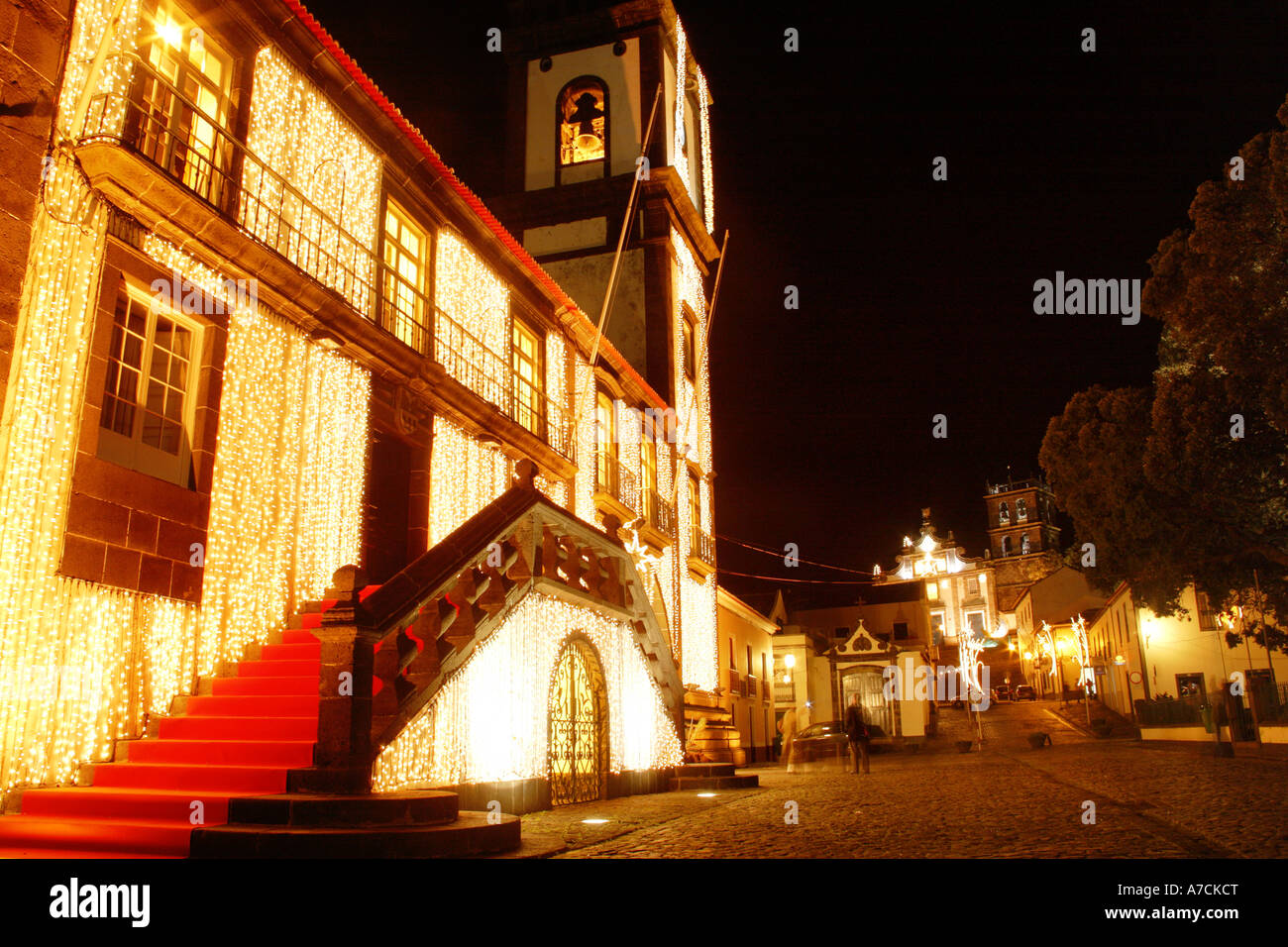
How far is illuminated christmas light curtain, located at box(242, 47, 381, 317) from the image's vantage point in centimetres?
1034

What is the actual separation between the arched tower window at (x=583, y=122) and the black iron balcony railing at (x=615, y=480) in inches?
361

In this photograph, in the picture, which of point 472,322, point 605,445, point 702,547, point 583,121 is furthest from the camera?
point 702,547

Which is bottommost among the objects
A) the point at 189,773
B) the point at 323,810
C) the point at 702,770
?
the point at 702,770

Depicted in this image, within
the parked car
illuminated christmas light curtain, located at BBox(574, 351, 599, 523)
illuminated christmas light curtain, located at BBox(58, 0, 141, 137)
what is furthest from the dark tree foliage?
illuminated christmas light curtain, located at BBox(58, 0, 141, 137)

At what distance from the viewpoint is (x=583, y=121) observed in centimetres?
2516

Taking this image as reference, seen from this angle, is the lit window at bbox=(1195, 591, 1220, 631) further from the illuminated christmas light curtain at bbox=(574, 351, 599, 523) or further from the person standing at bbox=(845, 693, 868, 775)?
the illuminated christmas light curtain at bbox=(574, 351, 599, 523)

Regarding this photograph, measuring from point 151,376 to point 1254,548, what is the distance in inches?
763

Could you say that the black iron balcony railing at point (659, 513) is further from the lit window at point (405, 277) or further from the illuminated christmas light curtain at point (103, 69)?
the illuminated christmas light curtain at point (103, 69)

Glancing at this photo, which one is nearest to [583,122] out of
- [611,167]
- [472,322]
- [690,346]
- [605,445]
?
[611,167]

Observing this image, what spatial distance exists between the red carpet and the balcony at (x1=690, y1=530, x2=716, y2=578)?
614 inches

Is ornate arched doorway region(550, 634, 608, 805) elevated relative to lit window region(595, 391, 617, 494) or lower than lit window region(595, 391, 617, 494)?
lower

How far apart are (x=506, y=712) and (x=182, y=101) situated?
6863 millimetres

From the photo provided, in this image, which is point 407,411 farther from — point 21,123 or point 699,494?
point 699,494
